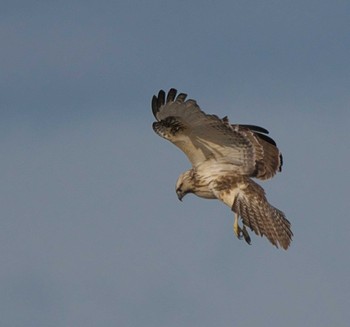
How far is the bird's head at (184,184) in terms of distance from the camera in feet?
114

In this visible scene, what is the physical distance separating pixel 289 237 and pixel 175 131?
8.36ft

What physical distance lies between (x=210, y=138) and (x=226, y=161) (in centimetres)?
64

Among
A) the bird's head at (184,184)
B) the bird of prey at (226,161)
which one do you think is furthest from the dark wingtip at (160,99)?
the bird's head at (184,184)

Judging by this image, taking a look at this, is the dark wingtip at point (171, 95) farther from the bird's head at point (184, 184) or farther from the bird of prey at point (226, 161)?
the bird's head at point (184, 184)

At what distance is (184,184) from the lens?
114 feet

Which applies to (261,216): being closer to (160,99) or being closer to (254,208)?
(254,208)

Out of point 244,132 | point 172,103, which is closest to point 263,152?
point 244,132

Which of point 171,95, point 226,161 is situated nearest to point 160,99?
point 171,95

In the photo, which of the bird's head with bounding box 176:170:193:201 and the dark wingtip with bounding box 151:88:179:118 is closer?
the dark wingtip with bounding box 151:88:179:118

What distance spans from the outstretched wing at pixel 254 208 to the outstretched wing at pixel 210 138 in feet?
1.23

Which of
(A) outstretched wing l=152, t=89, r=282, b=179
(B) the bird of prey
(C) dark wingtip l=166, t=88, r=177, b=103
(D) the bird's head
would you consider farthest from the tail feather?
(C) dark wingtip l=166, t=88, r=177, b=103

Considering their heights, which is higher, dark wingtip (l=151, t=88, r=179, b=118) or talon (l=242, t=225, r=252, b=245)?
dark wingtip (l=151, t=88, r=179, b=118)

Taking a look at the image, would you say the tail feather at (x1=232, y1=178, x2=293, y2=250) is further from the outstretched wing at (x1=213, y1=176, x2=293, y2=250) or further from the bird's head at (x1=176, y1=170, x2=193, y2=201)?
the bird's head at (x1=176, y1=170, x2=193, y2=201)

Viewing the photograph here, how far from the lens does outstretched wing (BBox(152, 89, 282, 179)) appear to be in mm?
33312
